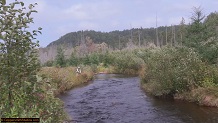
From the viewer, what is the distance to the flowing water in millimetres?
17750

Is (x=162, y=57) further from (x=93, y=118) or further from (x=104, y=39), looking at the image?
(x=104, y=39)

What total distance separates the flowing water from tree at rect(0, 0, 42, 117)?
12.8m

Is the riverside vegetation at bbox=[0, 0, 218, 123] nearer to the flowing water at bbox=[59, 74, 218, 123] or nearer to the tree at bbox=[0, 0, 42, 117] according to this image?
the tree at bbox=[0, 0, 42, 117]

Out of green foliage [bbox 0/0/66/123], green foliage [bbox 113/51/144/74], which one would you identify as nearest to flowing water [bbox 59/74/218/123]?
green foliage [bbox 0/0/66/123]

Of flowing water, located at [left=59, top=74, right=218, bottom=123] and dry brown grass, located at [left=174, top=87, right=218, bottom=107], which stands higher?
dry brown grass, located at [left=174, top=87, right=218, bottom=107]

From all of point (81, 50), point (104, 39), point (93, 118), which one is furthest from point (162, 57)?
point (104, 39)

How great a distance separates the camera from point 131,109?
2084 centimetres

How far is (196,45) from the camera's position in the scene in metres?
28.1

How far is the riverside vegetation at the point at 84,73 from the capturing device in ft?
16.8

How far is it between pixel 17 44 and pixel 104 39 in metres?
152

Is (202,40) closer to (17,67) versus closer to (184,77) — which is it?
(184,77)

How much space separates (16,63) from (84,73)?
36212mm

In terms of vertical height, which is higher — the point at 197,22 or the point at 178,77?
the point at 197,22

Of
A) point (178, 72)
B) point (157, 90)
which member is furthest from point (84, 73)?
point (178, 72)
